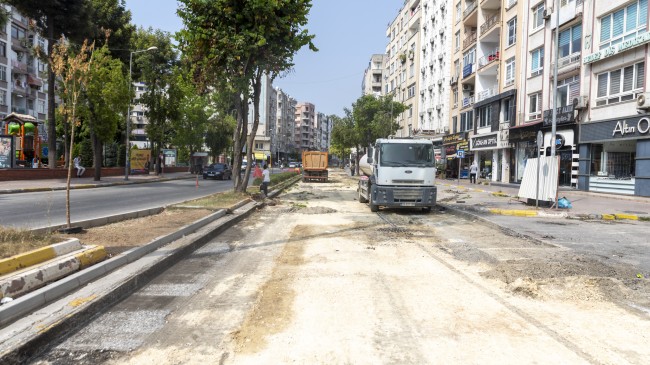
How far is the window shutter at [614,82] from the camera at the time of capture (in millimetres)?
21688

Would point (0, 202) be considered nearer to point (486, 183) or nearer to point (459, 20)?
point (486, 183)

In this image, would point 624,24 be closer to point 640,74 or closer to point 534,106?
point 640,74

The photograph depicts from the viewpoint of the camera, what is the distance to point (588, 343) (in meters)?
3.92

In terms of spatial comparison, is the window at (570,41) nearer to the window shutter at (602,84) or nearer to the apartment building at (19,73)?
the window shutter at (602,84)

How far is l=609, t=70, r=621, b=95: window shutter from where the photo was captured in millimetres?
21688

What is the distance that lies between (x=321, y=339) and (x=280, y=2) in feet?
43.7

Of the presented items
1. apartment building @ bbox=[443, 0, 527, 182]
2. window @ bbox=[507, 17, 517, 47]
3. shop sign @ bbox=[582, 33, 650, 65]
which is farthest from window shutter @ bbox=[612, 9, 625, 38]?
window @ bbox=[507, 17, 517, 47]

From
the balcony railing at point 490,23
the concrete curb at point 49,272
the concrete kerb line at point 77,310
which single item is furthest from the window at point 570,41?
the concrete curb at point 49,272

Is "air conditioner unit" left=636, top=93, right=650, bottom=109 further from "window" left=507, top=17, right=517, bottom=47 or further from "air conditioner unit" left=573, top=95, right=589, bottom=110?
"window" left=507, top=17, right=517, bottom=47

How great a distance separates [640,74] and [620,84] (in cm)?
117

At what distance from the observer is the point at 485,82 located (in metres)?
38.3

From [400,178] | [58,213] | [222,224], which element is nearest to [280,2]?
[400,178]

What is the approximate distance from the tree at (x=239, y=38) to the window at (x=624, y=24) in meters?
15.2

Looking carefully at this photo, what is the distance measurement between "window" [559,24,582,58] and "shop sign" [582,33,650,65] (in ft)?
6.64
